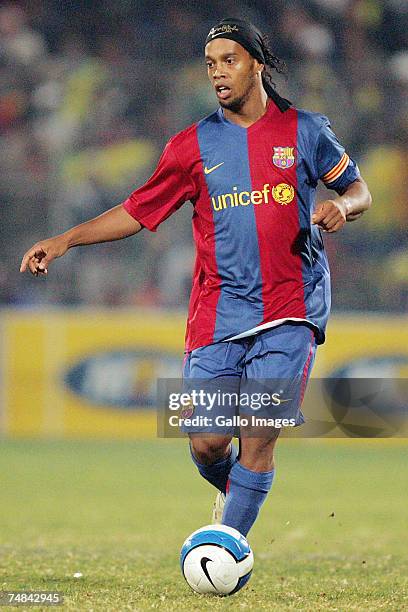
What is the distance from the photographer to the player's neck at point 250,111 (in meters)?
4.15

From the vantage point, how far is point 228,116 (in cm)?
420

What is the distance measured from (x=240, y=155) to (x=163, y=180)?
333 mm

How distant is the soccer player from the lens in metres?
4.04

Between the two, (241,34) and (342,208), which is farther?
(241,34)

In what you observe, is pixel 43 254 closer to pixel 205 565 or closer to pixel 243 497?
pixel 243 497

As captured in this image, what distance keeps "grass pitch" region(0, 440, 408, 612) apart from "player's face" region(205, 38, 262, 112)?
1824 millimetres

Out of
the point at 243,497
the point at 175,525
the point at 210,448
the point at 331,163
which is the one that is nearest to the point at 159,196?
the point at 331,163

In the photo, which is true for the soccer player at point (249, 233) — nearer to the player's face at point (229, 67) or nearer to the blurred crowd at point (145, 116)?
the player's face at point (229, 67)

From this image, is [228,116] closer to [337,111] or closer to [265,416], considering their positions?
[265,416]

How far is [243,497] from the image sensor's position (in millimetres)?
4012

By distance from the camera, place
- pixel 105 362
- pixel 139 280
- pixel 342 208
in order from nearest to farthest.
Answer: pixel 342 208 → pixel 105 362 → pixel 139 280

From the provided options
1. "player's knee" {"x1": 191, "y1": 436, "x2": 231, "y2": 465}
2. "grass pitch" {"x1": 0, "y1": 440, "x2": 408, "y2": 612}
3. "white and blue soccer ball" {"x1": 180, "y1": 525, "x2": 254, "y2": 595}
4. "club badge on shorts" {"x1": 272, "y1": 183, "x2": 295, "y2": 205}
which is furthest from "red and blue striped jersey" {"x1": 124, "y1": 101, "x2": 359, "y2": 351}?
"grass pitch" {"x1": 0, "y1": 440, "x2": 408, "y2": 612}

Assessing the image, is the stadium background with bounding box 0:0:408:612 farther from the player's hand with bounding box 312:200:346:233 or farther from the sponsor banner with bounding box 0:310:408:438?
the player's hand with bounding box 312:200:346:233

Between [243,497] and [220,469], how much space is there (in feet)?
0.98
